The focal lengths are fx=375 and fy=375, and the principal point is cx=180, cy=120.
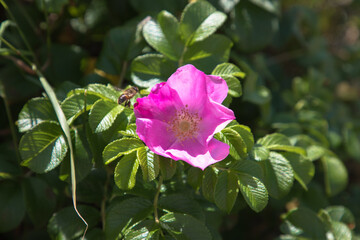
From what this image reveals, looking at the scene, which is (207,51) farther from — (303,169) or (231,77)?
(303,169)

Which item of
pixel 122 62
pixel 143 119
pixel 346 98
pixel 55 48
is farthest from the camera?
pixel 346 98

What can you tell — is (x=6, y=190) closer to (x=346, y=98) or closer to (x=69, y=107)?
(x=69, y=107)

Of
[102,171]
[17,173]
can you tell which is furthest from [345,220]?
[17,173]

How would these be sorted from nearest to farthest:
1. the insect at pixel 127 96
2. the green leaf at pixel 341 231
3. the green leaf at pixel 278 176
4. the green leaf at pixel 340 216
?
the insect at pixel 127 96
the green leaf at pixel 278 176
the green leaf at pixel 341 231
the green leaf at pixel 340 216

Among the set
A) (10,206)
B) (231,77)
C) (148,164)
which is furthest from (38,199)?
(231,77)

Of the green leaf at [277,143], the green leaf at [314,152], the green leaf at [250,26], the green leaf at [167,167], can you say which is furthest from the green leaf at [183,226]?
the green leaf at [250,26]

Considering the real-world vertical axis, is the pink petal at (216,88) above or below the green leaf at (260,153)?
above

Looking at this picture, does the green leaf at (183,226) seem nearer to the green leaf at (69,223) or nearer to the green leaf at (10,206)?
the green leaf at (69,223)
